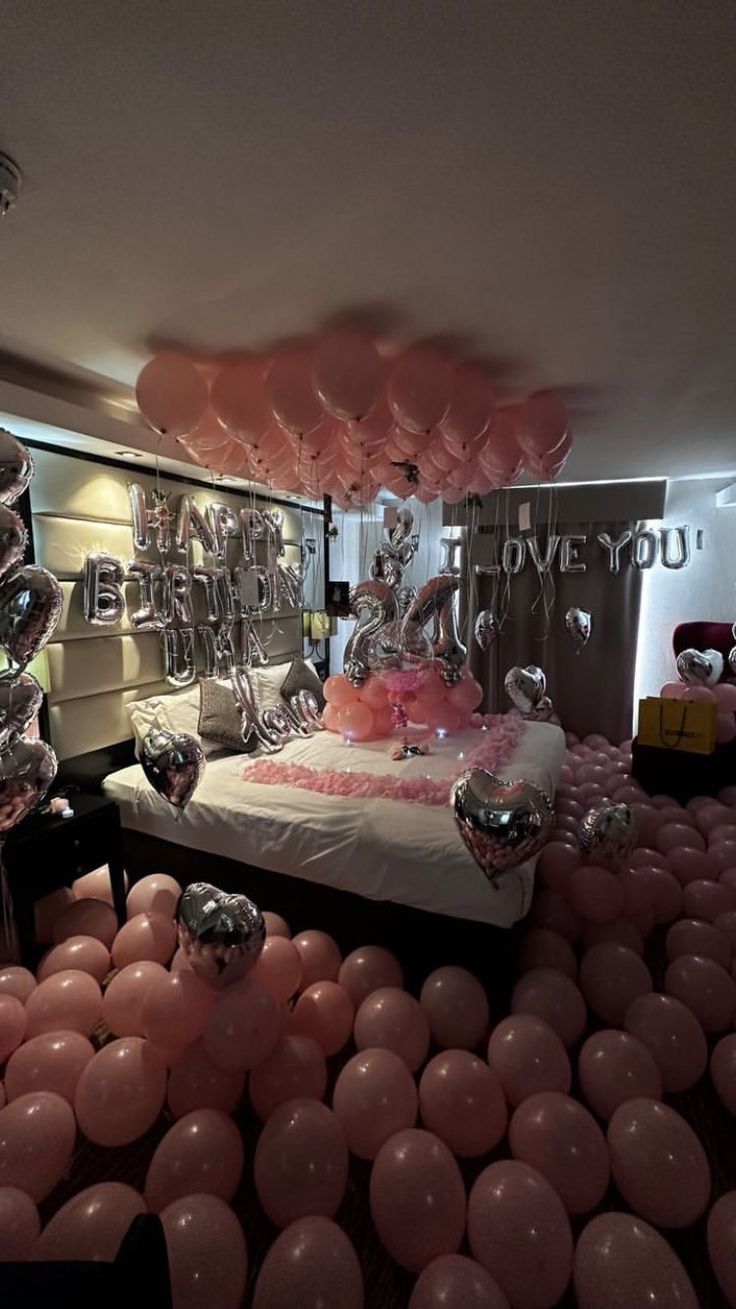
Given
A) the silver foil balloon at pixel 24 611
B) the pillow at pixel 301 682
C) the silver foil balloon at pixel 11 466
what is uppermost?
the silver foil balloon at pixel 11 466

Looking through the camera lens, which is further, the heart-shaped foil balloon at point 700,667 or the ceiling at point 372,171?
the heart-shaped foil balloon at point 700,667

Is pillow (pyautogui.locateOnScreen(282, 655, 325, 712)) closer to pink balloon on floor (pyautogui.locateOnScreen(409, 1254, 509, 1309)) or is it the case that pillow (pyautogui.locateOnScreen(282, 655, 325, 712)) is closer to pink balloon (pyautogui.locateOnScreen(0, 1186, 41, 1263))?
pink balloon (pyautogui.locateOnScreen(0, 1186, 41, 1263))

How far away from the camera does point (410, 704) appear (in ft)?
10.5

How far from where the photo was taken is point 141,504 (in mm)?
2416

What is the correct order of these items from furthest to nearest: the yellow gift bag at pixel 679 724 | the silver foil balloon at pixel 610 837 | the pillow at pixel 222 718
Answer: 1. the yellow gift bag at pixel 679 724
2. the pillow at pixel 222 718
3. the silver foil balloon at pixel 610 837

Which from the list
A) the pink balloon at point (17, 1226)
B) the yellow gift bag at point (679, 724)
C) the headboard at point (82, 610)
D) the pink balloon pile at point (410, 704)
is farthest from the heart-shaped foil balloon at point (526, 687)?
the pink balloon at point (17, 1226)

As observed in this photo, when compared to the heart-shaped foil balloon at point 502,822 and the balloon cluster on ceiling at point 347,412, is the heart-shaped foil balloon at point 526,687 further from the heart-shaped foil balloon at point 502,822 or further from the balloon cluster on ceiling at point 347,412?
the heart-shaped foil balloon at point 502,822

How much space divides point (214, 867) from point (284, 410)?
1806mm

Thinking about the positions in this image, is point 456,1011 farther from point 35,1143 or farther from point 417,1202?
point 35,1143

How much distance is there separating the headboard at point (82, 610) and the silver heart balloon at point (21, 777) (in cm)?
95

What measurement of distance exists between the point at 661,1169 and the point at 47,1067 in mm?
1508

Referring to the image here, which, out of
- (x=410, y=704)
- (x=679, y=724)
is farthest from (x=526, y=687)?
(x=679, y=724)

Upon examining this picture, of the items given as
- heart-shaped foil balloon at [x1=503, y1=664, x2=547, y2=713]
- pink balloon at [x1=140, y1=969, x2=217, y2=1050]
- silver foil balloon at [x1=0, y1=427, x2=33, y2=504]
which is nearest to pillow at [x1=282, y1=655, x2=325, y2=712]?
heart-shaped foil balloon at [x1=503, y1=664, x2=547, y2=713]

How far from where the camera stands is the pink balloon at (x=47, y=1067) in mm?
1317
